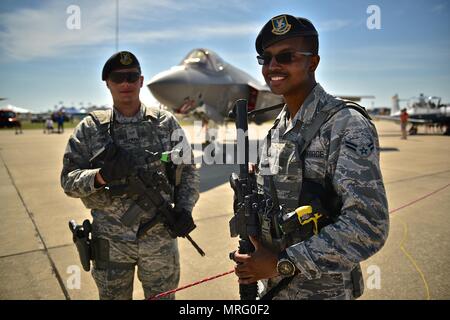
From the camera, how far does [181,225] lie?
7.68 ft

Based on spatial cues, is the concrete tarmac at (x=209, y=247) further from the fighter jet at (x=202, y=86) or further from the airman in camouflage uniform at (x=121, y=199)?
the fighter jet at (x=202, y=86)

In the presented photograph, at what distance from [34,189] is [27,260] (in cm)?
418

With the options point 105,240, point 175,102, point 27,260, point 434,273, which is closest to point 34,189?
point 27,260

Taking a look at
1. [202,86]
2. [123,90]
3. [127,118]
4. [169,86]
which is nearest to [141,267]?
[127,118]

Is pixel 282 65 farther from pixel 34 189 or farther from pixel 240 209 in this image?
pixel 34 189

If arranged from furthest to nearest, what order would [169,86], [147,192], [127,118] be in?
[169,86]
[127,118]
[147,192]

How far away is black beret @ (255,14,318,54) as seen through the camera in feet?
5.12

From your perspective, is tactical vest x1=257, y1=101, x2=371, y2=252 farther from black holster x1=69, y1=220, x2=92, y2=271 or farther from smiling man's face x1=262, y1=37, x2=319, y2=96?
black holster x1=69, y1=220, x2=92, y2=271

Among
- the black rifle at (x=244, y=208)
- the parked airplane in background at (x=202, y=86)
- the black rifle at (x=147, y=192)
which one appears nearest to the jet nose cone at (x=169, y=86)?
the parked airplane in background at (x=202, y=86)

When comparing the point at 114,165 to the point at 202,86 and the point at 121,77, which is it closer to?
the point at 121,77

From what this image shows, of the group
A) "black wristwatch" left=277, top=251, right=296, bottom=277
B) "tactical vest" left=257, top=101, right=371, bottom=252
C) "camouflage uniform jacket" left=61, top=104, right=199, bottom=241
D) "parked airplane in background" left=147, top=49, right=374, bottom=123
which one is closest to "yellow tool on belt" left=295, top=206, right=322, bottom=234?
"tactical vest" left=257, top=101, right=371, bottom=252

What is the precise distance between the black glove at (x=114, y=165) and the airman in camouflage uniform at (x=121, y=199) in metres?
0.15

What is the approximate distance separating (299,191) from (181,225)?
1.14 meters
